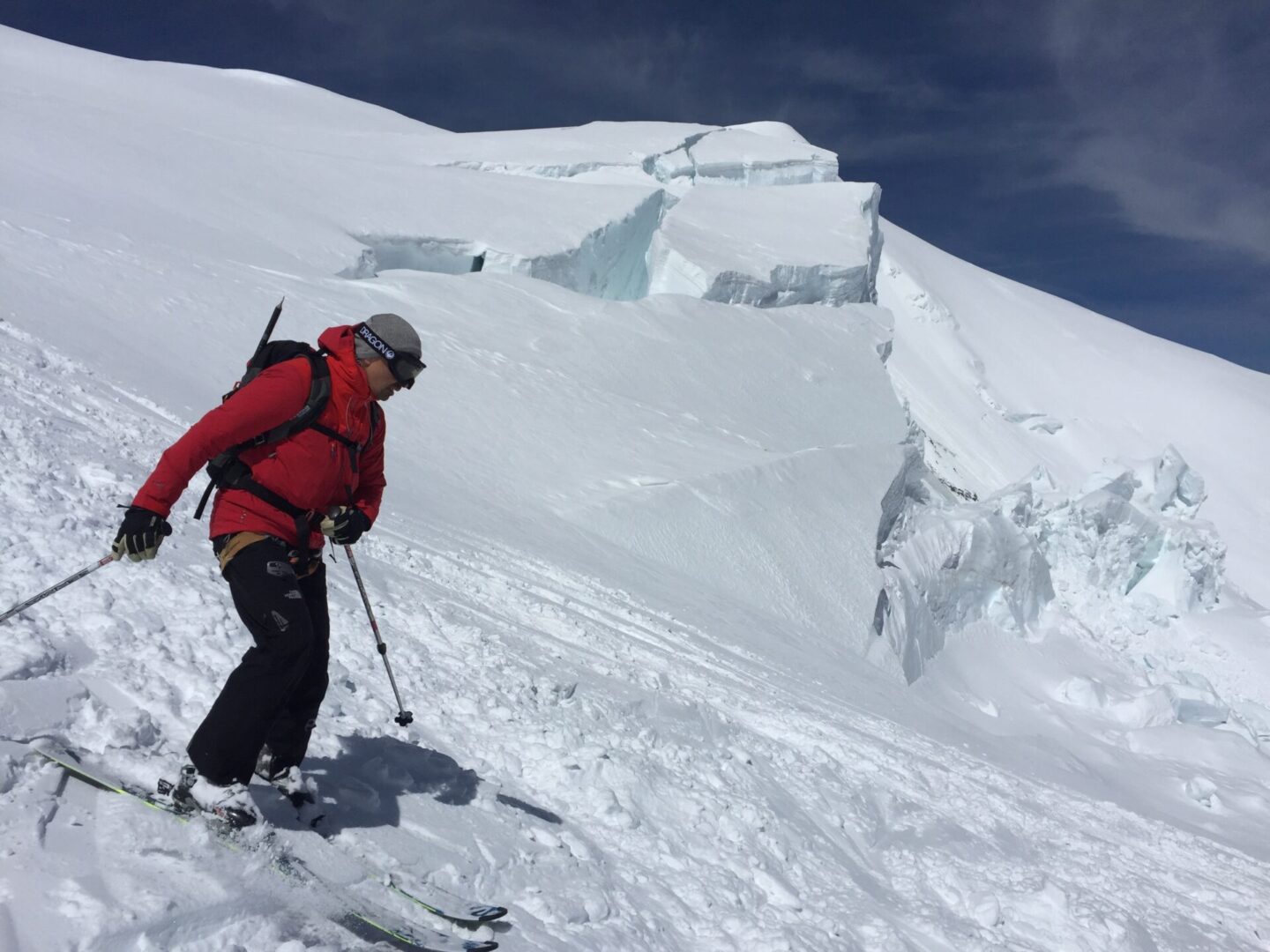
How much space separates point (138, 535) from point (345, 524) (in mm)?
677

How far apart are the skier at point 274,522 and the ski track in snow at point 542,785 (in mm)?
287

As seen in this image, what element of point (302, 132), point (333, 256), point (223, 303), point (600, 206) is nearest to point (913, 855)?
point (223, 303)

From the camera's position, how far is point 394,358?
3.07m

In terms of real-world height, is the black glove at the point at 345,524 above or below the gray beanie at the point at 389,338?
below

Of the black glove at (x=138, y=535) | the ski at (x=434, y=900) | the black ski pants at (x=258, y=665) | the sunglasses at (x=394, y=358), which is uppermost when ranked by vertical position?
the sunglasses at (x=394, y=358)

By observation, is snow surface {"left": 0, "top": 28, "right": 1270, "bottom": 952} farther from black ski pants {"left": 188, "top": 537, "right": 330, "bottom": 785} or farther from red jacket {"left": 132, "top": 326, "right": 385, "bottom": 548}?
red jacket {"left": 132, "top": 326, "right": 385, "bottom": 548}

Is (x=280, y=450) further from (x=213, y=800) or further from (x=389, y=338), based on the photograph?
(x=213, y=800)

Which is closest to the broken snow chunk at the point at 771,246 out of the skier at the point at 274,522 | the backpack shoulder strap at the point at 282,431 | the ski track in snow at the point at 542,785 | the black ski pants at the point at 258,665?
the ski track in snow at the point at 542,785

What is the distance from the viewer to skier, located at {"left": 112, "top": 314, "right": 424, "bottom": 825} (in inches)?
110

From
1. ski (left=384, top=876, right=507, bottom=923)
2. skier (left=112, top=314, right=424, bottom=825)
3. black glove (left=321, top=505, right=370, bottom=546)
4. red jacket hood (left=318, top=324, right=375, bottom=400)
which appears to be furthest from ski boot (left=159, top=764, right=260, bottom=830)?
red jacket hood (left=318, top=324, right=375, bottom=400)

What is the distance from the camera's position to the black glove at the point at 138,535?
269 centimetres

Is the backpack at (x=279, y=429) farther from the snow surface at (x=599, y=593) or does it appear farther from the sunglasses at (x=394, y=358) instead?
the snow surface at (x=599, y=593)

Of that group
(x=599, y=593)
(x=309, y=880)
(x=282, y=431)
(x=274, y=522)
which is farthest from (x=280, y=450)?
(x=599, y=593)

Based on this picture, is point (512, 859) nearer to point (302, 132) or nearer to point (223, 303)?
point (223, 303)
